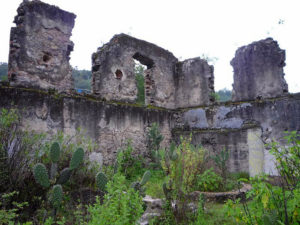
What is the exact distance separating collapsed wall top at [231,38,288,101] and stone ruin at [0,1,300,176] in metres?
0.03

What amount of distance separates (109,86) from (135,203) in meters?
6.14

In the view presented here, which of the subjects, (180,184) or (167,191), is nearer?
(167,191)

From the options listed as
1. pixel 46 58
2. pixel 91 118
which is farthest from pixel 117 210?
pixel 46 58

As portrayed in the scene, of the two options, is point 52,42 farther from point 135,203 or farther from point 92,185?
point 135,203

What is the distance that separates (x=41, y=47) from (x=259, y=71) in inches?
280

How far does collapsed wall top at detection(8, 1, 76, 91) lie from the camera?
A: 6.45 metres

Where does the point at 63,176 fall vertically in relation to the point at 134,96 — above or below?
below

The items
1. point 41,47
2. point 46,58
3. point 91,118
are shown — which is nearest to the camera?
point 91,118

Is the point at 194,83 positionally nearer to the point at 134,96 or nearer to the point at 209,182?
the point at 134,96

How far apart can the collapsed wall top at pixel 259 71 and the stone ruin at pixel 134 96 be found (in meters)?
0.03

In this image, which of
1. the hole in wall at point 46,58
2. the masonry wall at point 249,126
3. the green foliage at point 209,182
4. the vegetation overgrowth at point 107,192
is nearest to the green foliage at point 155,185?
the vegetation overgrowth at point 107,192

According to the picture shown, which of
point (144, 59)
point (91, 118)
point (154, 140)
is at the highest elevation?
point (144, 59)

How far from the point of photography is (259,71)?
8539mm

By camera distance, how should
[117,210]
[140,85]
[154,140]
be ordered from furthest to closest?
[140,85]
[154,140]
[117,210]
